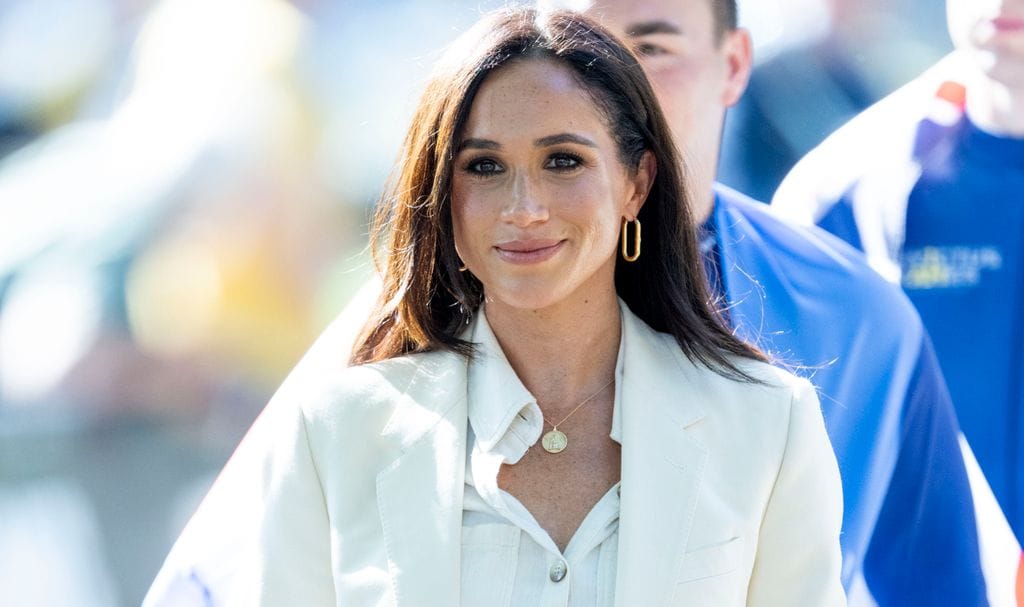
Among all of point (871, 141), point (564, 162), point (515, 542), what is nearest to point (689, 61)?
point (871, 141)

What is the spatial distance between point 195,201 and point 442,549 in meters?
1.19

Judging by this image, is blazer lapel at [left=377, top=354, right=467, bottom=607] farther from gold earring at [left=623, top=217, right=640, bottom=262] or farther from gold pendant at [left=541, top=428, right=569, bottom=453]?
gold earring at [left=623, top=217, right=640, bottom=262]

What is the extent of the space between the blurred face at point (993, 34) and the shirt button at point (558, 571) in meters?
1.63

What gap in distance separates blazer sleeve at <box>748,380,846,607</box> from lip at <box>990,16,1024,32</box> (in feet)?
4.21

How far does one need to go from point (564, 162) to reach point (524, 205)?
0.12 meters

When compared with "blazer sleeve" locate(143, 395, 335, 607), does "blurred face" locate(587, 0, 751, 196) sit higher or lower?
higher

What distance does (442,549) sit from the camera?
193 centimetres

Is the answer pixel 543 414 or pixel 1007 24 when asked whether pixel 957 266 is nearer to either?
Result: pixel 1007 24

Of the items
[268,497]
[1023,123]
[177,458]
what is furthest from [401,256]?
[1023,123]

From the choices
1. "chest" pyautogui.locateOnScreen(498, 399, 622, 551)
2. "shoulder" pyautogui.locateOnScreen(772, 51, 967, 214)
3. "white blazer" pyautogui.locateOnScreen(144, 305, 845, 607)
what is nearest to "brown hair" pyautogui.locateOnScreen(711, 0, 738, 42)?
"shoulder" pyautogui.locateOnScreen(772, 51, 967, 214)

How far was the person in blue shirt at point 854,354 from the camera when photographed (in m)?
2.74

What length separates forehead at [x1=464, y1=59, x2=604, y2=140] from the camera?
200cm

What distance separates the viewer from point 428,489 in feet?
6.55

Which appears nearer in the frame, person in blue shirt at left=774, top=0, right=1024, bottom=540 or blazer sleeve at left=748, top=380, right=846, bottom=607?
blazer sleeve at left=748, top=380, right=846, bottom=607
